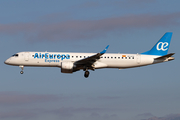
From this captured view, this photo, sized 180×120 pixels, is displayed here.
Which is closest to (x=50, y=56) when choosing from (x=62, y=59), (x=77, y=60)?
(x=62, y=59)

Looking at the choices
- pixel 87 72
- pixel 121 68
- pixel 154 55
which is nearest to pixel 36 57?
pixel 87 72

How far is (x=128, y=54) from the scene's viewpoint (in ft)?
196

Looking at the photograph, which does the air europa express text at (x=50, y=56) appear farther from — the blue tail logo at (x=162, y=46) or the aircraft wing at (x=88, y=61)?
the blue tail logo at (x=162, y=46)

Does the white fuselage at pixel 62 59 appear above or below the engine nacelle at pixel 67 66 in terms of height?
above

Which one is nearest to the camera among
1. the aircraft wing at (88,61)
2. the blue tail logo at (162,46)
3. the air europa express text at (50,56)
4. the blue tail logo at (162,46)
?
the aircraft wing at (88,61)

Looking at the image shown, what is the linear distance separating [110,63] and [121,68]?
7.63ft

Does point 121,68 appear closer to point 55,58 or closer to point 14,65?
point 55,58

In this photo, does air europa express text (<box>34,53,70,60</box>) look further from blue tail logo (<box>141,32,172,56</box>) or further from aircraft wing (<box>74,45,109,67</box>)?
blue tail logo (<box>141,32,172,56</box>)

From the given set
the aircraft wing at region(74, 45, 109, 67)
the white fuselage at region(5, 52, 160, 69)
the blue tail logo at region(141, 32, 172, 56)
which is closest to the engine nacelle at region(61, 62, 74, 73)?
the aircraft wing at region(74, 45, 109, 67)

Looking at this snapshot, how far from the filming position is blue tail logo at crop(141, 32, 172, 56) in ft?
201

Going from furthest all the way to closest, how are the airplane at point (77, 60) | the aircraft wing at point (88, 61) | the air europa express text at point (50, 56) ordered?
1. the air europa express text at point (50, 56)
2. the airplane at point (77, 60)
3. the aircraft wing at point (88, 61)

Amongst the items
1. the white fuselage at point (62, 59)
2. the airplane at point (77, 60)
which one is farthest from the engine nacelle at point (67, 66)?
the white fuselage at point (62, 59)

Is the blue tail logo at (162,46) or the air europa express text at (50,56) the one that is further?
the blue tail logo at (162,46)

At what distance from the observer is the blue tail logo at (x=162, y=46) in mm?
61312
